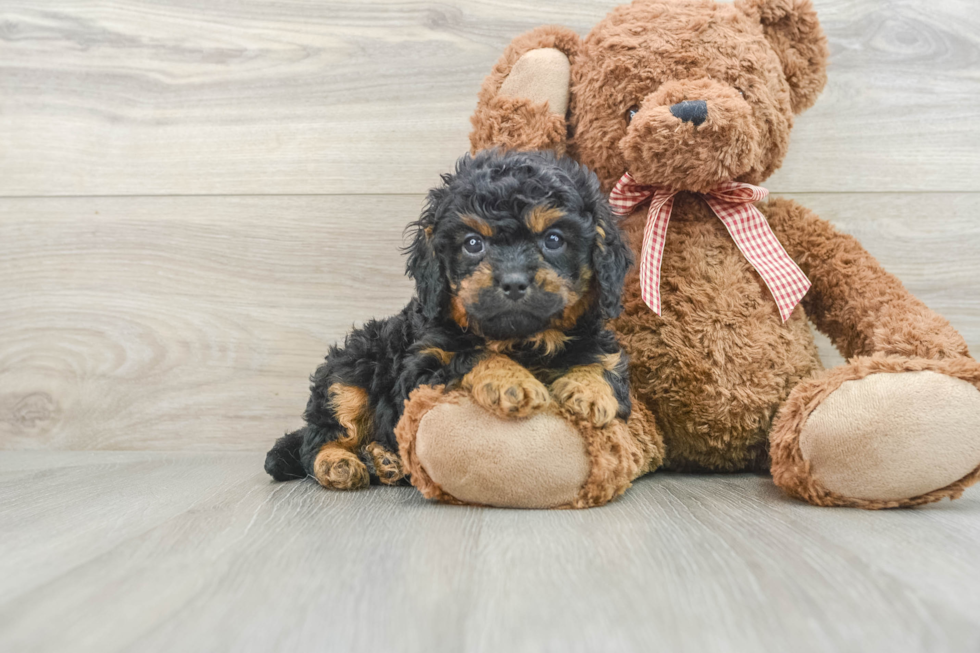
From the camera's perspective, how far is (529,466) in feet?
3.54

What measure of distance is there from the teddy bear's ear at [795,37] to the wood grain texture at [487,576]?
0.82 meters

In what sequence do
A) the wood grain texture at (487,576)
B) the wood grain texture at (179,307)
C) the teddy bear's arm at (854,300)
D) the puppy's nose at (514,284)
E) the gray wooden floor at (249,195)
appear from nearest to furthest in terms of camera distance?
1. the wood grain texture at (487,576)
2. the puppy's nose at (514,284)
3. the teddy bear's arm at (854,300)
4. the gray wooden floor at (249,195)
5. the wood grain texture at (179,307)

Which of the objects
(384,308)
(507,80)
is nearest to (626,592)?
(507,80)

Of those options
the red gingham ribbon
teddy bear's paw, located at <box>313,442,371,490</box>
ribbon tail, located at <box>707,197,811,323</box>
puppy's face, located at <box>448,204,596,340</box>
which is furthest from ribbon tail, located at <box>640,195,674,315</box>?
teddy bear's paw, located at <box>313,442,371,490</box>

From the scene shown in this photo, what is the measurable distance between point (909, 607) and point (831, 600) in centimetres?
7

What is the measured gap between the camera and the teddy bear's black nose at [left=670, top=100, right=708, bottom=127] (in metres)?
1.21

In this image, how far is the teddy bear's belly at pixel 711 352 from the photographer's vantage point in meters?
1.32

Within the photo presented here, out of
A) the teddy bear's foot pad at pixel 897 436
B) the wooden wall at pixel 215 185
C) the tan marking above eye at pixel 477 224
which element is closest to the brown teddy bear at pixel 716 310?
the teddy bear's foot pad at pixel 897 436

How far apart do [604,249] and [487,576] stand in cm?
56

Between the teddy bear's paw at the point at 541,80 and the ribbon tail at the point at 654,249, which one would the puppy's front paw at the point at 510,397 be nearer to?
the ribbon tail at the point at 654,249

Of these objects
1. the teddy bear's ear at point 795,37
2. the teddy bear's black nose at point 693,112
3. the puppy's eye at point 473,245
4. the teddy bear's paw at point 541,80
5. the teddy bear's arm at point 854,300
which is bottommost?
the teddy bear's arm at point 854,300

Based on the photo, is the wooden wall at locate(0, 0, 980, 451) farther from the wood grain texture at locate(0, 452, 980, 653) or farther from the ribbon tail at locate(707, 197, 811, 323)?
the wood grain texture at locate(0, 452, 980, 653)

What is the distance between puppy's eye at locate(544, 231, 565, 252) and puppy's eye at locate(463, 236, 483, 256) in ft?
0.34

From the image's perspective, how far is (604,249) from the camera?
1.16m
